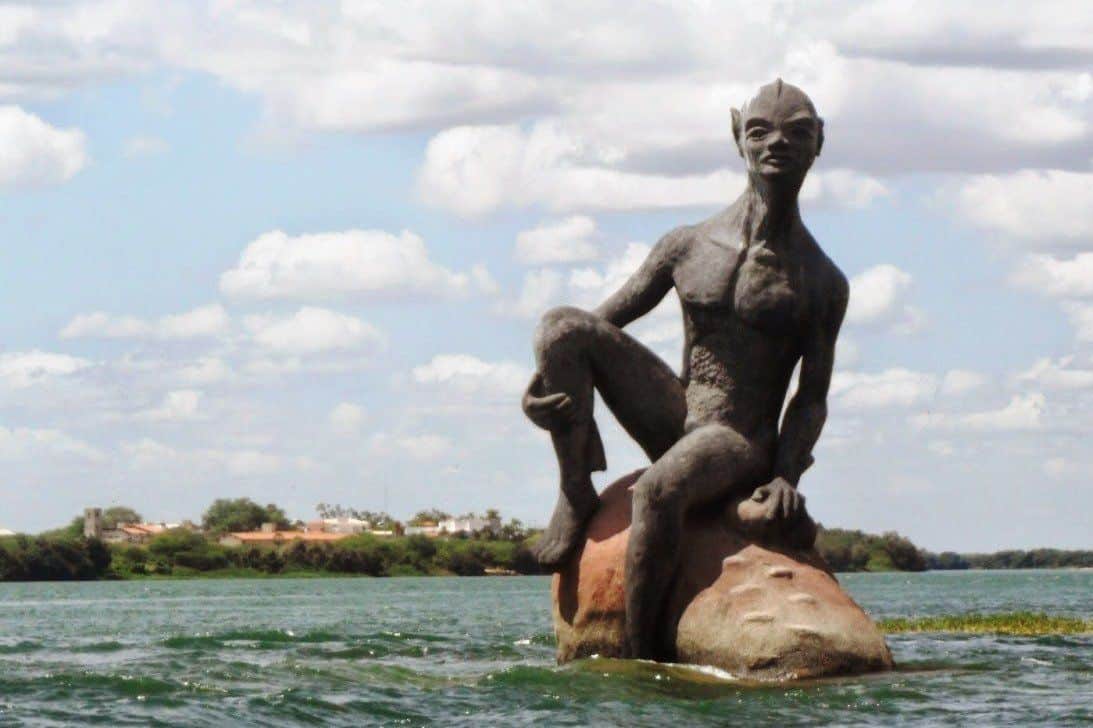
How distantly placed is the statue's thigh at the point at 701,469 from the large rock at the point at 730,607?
25cm

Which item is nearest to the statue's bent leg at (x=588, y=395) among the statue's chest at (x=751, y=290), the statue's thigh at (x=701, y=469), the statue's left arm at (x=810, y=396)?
the statue's thigh at (x=701, y=469)

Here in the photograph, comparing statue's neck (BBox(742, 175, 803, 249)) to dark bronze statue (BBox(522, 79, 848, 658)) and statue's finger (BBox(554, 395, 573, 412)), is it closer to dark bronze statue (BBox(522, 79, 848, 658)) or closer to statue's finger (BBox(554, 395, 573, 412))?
dark bronze statue (BBox(522, 79, 848, 658))

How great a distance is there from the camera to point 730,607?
15406 millimetres

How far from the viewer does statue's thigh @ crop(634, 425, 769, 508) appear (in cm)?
1557

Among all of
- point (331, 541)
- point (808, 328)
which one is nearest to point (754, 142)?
Result: point (808, 328)

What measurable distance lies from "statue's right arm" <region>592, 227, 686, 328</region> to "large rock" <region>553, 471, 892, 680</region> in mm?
1230

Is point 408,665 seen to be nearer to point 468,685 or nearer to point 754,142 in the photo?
point 468,685

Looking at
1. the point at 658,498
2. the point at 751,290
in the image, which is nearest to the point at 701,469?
the point at 658,498

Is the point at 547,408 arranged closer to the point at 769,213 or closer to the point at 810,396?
the point at 810,396

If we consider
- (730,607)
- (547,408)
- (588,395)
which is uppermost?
(588,395)

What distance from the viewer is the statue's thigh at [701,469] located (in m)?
15.6

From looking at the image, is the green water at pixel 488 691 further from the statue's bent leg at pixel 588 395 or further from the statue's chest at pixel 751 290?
the statue's chest at pixel 751 290

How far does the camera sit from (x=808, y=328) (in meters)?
16.0

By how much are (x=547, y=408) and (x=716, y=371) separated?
121cm
